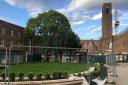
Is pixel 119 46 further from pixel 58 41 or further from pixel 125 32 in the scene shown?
pixel 58 41

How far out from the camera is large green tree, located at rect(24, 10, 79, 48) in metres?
87.2

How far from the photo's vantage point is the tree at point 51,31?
8725 centimetres

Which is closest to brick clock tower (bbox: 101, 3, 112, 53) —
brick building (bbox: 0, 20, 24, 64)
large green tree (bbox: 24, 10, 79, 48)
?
large green tree (bbox: 24, 10, 79, 48)

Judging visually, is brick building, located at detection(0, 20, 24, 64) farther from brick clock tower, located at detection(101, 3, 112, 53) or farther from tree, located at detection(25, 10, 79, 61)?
brick clock tower, located at detection(101, 3, 112, 53)

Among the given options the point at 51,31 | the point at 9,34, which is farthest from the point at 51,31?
the point at 9,34

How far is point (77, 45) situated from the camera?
94.6 m

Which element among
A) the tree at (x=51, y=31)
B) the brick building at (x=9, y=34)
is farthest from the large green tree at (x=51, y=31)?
the brick building at (x=9, y=34)

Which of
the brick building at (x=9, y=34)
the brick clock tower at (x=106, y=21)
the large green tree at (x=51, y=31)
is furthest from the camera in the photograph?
the brick clock tower at (x=106, y=21)

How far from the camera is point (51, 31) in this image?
88.8 meters

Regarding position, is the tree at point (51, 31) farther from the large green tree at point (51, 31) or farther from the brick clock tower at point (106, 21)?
the brick clock tower at point (106, 21)

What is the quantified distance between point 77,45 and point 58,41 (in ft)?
31.5

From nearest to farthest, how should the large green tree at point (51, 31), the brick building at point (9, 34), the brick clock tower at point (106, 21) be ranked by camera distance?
the brick building at point (9, 34) → the large green tree at point (51, 31) → the brick clock tower at point (106, 21)

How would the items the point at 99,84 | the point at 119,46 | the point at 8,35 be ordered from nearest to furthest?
the point at 99,84, the point at 8,35, the point at 119,46

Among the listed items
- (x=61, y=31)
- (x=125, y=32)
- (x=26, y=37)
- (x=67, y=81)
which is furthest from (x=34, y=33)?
(x=67, y=81)
